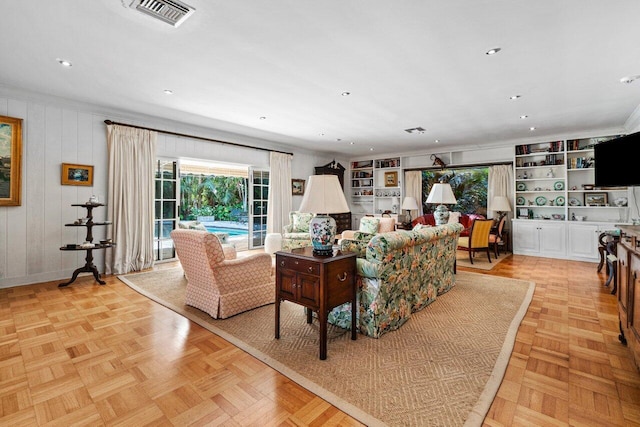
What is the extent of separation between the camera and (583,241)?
5.65m

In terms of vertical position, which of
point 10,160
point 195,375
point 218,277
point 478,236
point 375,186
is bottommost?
point 195,375

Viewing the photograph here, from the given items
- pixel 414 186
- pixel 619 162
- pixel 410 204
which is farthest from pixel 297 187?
pixel 619 162

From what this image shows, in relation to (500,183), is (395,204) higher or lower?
lower

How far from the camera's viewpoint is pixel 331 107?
430 centimetres

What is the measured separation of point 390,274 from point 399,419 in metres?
1.15

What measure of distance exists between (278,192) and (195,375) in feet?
17.2

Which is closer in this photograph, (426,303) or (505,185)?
(426,303)

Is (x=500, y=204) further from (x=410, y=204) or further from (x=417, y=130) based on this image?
(x=417, y=130)

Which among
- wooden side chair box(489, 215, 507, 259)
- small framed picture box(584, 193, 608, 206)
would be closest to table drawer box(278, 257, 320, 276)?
wooden side chair box(489, 215, 507, 259)

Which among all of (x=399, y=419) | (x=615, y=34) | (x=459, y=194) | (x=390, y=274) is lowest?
(x=399, y=419)

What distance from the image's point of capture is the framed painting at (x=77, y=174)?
4.20 meters

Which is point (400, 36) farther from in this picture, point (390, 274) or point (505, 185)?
point (505, 185)

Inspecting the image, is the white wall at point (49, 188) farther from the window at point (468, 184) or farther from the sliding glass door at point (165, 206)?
the window at point (468, 184)

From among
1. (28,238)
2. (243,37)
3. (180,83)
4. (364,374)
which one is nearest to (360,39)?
(243,37)
